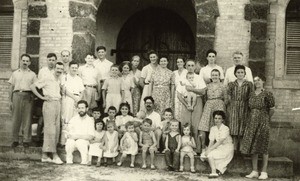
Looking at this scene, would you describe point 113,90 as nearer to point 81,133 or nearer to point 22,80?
point 81,133

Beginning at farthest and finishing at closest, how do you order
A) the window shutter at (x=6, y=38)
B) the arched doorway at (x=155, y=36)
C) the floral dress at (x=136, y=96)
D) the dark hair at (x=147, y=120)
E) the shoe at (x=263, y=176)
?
1. the arched doorway at (x=155, y=36)
2. the window shutter at (x=6, y=38)
3. the floral dress at (x=136, y=96)
4. the dark hair at (x=147, y=120)
5. the shoe at (x=263, y=176)

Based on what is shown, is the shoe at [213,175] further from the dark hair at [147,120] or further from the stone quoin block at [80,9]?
the stone quoin block at [80,9]

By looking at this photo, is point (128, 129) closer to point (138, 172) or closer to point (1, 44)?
point (138, 172)

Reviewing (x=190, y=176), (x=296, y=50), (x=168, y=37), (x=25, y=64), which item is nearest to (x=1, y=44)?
(x=25, y=64)

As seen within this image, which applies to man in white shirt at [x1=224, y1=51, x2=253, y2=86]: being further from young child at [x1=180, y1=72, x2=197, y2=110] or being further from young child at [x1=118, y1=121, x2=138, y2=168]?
young child at [x1=118, y1=121, x2=138, y2=168]

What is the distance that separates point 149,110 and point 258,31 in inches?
125

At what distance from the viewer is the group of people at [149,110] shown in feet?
25.5

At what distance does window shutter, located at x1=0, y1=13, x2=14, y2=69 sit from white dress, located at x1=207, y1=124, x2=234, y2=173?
6.02m

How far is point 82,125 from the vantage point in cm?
827

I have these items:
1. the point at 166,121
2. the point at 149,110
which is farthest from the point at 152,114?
the point at 166,121

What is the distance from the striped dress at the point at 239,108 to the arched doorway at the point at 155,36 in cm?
432

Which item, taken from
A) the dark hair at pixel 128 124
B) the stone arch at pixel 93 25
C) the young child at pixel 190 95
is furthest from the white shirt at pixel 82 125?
the stone arch at pixel 93 25

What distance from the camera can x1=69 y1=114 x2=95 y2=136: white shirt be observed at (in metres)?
8.26

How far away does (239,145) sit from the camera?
8023 millimetres
